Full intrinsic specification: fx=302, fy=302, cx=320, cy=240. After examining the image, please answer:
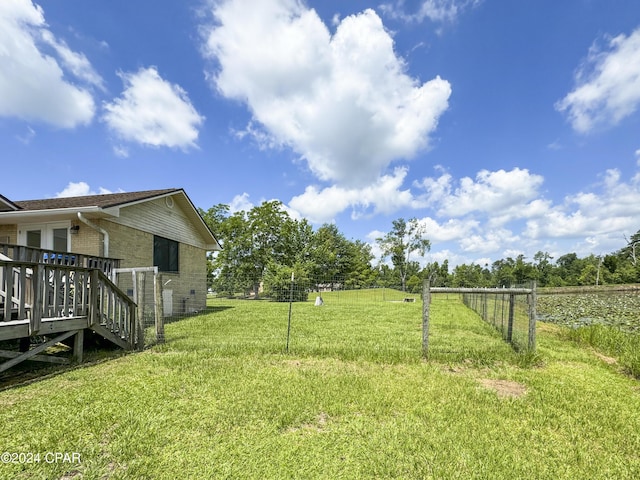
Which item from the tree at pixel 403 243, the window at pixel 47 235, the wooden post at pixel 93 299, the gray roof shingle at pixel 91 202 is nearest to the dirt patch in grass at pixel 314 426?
the wooden post at pixel 93 299

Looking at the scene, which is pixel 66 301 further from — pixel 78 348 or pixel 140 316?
pixel 140 316

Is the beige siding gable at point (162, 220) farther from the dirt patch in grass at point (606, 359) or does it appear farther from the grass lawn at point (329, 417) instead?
the dirt patch in grass at point (606, 359)

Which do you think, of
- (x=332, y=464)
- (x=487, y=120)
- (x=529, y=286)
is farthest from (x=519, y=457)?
(x=487, y=120)

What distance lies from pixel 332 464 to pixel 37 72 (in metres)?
11.7

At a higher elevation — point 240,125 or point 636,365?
point 240,125

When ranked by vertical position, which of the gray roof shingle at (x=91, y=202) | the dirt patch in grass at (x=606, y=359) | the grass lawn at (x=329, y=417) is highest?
the gray roof shingle at (x=91, y=202)

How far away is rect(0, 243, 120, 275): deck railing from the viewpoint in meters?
5.67

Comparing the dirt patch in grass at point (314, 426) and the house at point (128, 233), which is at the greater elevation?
the house at point (128, 233)

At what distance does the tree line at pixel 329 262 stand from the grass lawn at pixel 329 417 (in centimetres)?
305

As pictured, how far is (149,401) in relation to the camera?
3369 mm

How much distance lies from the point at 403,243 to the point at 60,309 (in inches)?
1909

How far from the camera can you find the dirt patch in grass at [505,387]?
149 inches

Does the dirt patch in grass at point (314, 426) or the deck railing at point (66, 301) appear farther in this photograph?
the deck railing at point (66, 301)

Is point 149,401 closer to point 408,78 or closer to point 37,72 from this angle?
point 37,72
